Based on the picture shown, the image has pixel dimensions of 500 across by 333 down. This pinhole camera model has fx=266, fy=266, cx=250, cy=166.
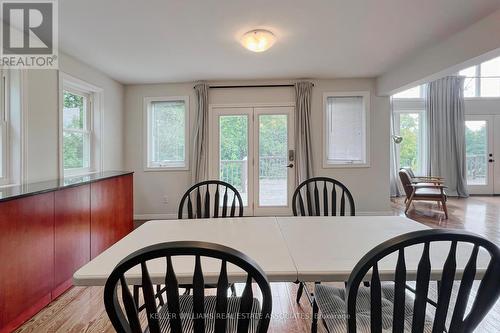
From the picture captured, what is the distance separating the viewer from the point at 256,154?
4484mm

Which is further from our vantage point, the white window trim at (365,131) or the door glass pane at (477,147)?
the door glass pane at (477,147)

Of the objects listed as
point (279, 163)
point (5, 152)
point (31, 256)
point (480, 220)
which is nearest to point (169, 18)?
point (5, 152)

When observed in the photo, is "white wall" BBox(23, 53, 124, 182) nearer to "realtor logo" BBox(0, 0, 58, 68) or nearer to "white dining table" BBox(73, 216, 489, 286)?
"realtor logo" BBox(0, 0, 58, 68)

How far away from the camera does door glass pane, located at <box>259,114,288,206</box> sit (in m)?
4.49

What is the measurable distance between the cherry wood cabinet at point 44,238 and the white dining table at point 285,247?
94 centimetres

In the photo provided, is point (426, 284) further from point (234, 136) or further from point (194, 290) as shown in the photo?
point (234, 136)

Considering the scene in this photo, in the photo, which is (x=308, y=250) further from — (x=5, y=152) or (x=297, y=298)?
(x=5, y=152)

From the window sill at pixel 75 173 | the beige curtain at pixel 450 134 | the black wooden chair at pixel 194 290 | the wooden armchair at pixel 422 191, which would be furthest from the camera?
the beige curtain at pixel 450 134

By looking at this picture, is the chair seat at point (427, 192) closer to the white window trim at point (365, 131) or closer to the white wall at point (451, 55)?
the white window trim at point (365, 131)

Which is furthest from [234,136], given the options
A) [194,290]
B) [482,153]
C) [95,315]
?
[482,153]

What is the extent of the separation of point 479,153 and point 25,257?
8724 mm

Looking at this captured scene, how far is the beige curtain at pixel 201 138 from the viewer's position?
172 inches

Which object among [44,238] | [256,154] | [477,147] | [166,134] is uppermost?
[166,134]

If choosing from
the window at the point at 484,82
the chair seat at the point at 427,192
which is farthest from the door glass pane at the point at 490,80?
the chair seat at the point at 427,192
